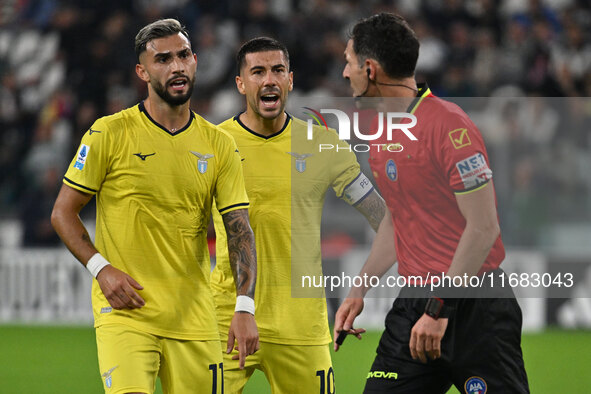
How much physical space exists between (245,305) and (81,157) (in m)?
1.05

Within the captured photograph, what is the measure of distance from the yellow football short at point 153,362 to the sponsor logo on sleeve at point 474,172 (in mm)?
1610

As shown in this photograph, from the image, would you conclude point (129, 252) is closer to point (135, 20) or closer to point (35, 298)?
point (35, 298)

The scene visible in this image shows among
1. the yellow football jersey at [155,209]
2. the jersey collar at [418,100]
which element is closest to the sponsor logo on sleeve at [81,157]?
the yellow football jersey at [155,209]

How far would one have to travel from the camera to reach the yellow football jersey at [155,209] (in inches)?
186

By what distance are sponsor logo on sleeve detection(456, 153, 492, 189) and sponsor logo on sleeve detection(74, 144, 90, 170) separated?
5.80ft

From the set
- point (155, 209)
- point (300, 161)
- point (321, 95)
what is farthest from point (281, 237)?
point (321, 95)

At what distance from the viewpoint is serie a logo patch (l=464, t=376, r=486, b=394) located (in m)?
4.22

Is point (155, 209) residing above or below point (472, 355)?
above

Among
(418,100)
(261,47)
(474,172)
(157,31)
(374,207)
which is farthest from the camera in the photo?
(374,207)

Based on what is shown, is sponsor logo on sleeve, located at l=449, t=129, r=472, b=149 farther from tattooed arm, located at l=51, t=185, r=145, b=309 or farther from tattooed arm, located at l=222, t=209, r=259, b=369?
tattooed arm, located at l=51, t=185, r=145, b=309

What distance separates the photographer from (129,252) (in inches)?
186

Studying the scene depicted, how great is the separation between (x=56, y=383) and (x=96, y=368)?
963 millimetres

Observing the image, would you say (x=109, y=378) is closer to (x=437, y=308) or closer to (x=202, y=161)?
(x=202, y=161)

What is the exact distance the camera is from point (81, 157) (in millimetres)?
4664
